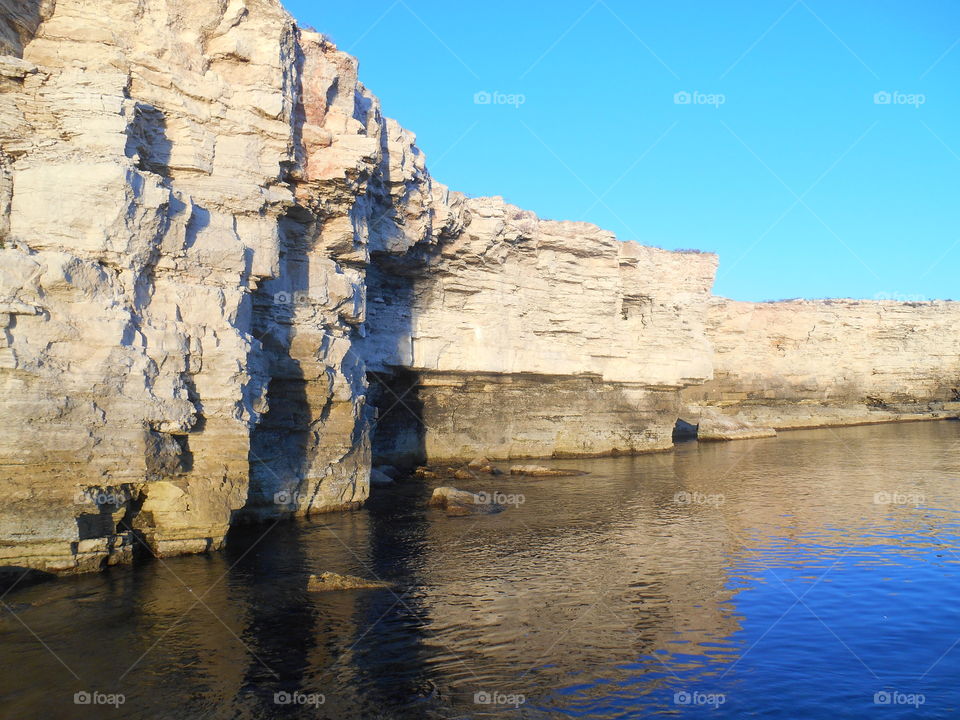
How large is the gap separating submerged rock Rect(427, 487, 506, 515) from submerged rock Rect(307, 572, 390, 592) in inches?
332

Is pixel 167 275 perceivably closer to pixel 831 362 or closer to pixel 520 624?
pixel 520 624

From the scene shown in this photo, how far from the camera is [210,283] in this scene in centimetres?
1795

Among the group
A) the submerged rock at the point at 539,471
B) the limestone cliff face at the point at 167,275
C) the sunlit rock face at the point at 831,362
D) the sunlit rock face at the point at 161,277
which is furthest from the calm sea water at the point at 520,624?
the sunlit rock face at the point at 831,362

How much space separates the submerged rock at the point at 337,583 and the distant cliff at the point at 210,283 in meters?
3.74

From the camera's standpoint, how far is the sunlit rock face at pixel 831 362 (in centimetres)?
6112

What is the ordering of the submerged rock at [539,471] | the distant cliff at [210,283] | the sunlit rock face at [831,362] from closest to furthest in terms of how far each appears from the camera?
1. the distant cliff at [210,283]
2. the submerged rock at [539,471]
3. the sunlit rock face at [831,362]

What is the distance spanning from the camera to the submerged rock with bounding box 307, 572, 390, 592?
49.1 feet

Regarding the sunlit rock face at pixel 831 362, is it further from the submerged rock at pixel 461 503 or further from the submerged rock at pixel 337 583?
the submerged rock at pixel 337 583

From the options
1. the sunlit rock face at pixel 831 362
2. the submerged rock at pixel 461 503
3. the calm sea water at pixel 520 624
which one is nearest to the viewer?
the calm sea water at pixel 520 624

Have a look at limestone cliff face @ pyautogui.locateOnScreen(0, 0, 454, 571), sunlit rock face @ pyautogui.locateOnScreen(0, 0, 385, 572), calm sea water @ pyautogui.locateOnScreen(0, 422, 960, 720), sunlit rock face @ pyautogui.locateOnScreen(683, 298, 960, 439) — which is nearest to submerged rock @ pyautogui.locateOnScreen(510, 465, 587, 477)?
calm sea water @ pyautogui.locateOnScreen(0, 422, 960, 720)

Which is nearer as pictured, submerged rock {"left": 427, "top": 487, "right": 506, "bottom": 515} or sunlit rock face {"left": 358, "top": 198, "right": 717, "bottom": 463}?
submerged rock {"left": 427, "top": 487, "right": 506, "bottom": 515}

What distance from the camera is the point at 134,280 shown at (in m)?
16.2

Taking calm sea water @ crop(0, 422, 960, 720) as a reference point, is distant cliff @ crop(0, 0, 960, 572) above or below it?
above

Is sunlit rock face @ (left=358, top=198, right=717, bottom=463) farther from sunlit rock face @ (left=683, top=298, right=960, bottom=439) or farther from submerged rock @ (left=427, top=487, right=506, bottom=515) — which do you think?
sunlit rock face @ (left=683, top=298, right=960, bottom=439)
